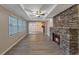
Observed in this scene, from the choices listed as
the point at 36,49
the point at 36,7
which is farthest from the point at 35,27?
the point at 36,49

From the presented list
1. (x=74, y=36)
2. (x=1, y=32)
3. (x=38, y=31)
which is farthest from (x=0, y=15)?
(x=38, y=31)

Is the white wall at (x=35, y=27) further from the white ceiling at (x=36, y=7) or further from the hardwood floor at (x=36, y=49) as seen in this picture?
the white ceiling at (x=36, y=7)

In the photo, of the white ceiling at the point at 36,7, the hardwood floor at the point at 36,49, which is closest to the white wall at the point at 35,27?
the hardwood floor at the point at 36,49

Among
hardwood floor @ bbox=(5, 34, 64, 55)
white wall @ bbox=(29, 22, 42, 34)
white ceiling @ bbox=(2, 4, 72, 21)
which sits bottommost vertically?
hardwood floor @ bbox=(5, 34, 64, 55)

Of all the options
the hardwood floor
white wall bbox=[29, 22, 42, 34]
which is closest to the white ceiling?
the hardwood floor

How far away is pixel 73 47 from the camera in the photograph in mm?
4273

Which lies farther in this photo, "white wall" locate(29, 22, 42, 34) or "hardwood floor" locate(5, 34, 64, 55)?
"white wall" locate(29, 22, 42, 34)

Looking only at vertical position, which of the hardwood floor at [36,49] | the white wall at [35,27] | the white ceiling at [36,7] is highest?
the white ceiling at [36,7]

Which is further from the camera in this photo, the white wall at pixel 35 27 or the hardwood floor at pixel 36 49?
the white wall at pixel 35 27

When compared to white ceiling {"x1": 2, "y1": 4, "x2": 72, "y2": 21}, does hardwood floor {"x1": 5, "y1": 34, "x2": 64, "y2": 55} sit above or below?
below

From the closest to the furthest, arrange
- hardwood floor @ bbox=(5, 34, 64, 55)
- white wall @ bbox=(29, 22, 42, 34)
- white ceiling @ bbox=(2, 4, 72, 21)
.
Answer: white ceiling @ bbox=(2, 4, 72, 21) → hardwood floor @ bbox=(5, 34, 64, 55) → white wall @ bbox=(29, 22, 42, 34)

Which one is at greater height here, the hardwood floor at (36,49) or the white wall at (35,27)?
the white wall at (35,27)

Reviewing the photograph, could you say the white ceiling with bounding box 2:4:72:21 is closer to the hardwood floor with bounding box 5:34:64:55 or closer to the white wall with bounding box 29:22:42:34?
the hardwood floor with bounding box 5:34:64:55
